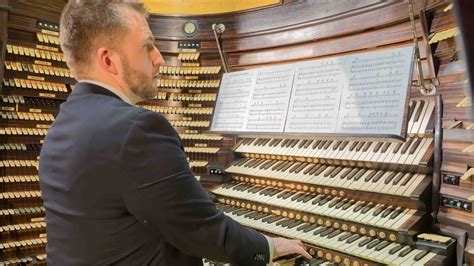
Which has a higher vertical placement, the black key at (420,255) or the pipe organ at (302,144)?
the pipe organ at (302,144)

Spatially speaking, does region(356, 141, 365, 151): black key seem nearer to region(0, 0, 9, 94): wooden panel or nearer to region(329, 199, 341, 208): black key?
region(329, 199, 341, 208): black key

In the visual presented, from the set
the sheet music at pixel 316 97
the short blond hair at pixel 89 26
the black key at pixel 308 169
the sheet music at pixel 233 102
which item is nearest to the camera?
the short blond hair at pixel 89 26

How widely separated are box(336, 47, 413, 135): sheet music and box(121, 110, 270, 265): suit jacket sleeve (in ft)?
3.68

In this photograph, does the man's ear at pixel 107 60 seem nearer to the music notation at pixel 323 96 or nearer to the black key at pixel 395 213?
the music notation at pixel 323 96

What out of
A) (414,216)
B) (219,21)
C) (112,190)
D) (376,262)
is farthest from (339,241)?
(219,21)

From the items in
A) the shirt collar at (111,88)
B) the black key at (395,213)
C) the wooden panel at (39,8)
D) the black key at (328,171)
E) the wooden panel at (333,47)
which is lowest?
the black key at (395,213)

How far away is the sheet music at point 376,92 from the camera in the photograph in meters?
1.99

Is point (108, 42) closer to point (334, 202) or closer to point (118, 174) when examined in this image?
point (118, 174)

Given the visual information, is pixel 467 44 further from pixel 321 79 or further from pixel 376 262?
pixel 321 79

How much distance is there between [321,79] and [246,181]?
1.02 meters

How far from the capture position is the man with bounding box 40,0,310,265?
3.76 ft

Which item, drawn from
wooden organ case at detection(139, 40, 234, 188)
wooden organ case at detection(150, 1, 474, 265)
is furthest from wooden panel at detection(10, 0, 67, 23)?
wooden organ case at detection(150, 1, 474, 265)

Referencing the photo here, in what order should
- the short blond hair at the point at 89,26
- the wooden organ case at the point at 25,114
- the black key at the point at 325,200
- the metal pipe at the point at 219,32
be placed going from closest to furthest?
the short blond hair at the point at 89,26 → the black key at the point at 325,200 → the wooden organ case at the point at 25,114 → the metal pipe at the point at 219,32

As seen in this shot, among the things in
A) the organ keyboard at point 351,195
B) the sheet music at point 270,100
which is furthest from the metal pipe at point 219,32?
the organ keyboard at point 351,195
